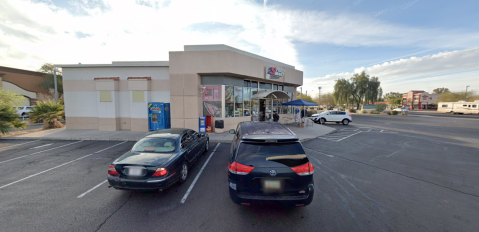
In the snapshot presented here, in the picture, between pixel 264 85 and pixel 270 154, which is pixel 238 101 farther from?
A: pixel 270 154

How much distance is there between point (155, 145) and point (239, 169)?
114 inches

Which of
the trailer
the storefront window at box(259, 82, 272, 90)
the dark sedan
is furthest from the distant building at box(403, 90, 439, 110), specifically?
the dark sedan

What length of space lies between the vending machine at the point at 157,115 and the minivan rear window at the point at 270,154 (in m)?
9.91

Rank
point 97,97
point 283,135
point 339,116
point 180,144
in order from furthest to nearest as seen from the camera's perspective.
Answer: point 339,116
point 97,97
point 180,144
point 283,135

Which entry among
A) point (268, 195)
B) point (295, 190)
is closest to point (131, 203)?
point (268, 195)

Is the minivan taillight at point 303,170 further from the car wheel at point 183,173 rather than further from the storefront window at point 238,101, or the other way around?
the storefront window at point 238,101

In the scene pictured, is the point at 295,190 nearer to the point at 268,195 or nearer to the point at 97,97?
the point at 268,195

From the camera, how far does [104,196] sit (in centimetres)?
387

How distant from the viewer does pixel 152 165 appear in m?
3.67

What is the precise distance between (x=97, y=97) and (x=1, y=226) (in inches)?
469

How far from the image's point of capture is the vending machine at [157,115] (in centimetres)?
1141

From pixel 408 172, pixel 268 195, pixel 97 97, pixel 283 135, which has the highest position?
pixel 97 97

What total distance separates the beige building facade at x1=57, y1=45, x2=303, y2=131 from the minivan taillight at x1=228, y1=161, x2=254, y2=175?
8.52m

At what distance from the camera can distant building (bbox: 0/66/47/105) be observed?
30.4m
